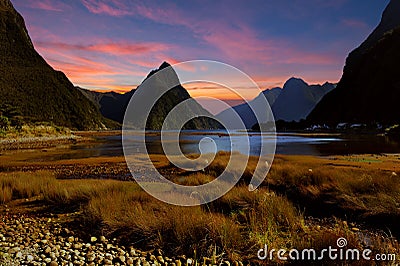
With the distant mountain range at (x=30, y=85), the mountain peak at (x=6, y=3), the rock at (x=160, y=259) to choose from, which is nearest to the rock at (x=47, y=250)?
the rock at (x=160, y=259)

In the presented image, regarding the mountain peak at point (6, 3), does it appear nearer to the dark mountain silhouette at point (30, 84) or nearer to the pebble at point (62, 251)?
the dark mountain silhouette at point (30, 84)

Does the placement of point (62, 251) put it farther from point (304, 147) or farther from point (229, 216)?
point (304, 147)

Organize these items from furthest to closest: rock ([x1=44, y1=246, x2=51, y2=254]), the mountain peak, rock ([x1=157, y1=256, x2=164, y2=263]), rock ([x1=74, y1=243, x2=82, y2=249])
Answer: the mountain peak < rock ([x1=74, y1=243, x2=82, y2=249]) < rock ([x1=157, y1=256, x2=164, y2=263]) < rock ([x1=44, y1=246, x2=51, y2=254])

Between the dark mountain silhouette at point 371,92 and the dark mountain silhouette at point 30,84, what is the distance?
397 ft

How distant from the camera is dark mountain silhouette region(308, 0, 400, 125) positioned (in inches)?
3381

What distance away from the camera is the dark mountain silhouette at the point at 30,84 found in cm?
11000

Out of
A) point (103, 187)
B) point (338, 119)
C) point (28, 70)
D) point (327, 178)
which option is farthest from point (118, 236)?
point (28, 70)

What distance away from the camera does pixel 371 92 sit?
3750 inches

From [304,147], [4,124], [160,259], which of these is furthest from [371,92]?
[4,124]

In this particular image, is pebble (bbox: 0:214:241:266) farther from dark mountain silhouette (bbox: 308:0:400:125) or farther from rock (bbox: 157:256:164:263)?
dark mountain silhouette (bbox: 308:0:400:125)

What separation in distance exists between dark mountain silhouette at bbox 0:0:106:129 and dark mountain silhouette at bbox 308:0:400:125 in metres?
121

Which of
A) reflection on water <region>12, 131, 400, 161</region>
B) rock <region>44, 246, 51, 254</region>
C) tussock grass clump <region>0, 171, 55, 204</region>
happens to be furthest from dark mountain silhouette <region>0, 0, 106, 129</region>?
rock <region>44, 246, 51, 254</region>

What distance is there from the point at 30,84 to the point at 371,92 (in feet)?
472

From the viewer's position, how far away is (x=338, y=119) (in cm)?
10994
